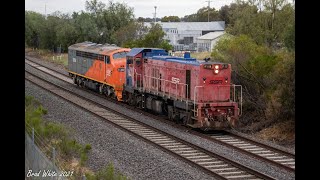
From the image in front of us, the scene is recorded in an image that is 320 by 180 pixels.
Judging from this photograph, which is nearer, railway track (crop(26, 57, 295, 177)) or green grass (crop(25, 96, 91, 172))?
green grass (crop(25, 96, 91, 172))

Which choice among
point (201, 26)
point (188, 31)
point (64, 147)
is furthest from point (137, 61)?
point (201, 26)

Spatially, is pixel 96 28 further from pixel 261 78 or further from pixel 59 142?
pixel 59 142

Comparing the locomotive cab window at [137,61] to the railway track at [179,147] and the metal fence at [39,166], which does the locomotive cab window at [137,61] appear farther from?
the metal fence at [39,166]

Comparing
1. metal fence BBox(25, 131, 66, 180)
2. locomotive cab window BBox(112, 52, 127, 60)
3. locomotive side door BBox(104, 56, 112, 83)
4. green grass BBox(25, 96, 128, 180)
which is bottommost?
green grass BBox(25, 96, 128, 180)

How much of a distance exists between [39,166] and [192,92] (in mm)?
10692

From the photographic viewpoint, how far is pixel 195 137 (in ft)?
52.2

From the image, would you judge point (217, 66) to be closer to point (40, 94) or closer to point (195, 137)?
point (195, 137)

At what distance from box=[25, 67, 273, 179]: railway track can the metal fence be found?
178 inches

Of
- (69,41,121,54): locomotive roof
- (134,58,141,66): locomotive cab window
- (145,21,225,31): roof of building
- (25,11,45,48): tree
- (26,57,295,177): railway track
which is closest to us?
(26,57,295,177): railway track

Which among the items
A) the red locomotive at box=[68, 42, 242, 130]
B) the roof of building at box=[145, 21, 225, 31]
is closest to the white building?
the roof of building at box=[145, 21, 225, 31]

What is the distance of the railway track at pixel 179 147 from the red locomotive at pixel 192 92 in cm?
140

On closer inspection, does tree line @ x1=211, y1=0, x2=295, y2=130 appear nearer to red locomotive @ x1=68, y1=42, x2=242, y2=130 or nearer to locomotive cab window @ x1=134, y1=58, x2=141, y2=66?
red locomotive @ x1=68, y1=42, x2=242, y2=130

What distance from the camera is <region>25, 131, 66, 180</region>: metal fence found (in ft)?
21.2
